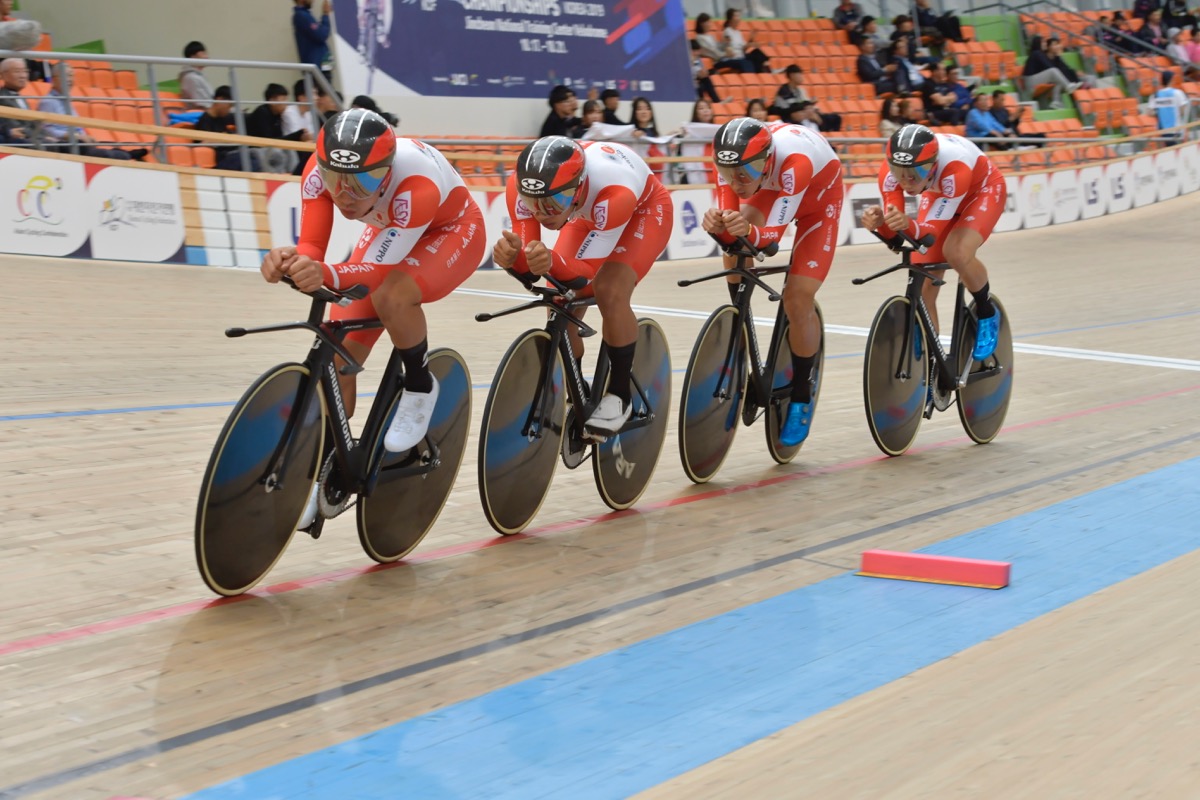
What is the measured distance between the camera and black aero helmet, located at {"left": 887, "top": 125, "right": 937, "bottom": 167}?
495 cm

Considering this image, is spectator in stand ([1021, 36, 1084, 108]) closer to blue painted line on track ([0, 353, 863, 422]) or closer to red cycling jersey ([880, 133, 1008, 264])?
red cycling jersey ([880, 133, 1008, 264])

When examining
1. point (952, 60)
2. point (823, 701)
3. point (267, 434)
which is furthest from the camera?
point (952, 60)

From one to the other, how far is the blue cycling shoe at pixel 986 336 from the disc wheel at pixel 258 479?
3.25m

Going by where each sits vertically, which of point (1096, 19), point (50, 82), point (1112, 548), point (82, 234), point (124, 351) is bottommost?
point (1112, 548)

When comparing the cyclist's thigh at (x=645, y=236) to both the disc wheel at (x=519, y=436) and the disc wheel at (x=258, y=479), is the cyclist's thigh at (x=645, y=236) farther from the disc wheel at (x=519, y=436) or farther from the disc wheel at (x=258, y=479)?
the disc wheel at (x=258, y=479)

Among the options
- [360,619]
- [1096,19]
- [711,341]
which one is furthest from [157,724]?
[1096,19]

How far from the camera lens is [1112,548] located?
3.82 metres

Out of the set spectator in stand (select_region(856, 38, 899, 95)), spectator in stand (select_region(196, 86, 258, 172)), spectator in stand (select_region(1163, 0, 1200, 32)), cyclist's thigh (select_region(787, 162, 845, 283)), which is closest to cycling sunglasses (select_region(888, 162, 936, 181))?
cyclist's thigh (select_region(787, 162, 845, 283))

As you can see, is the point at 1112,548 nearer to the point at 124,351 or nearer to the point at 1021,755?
the point at 1021,755

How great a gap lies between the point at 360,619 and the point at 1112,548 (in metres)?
2.25

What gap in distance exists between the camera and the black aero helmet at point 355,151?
10.1 ft

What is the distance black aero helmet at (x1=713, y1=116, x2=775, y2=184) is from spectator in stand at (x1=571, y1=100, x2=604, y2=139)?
23.2 feet

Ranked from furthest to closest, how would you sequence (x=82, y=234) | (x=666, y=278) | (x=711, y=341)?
(x=666, y=278) → (x=82, y=234) → (x=711, y=341)

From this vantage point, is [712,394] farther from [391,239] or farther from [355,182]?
[355,182]
